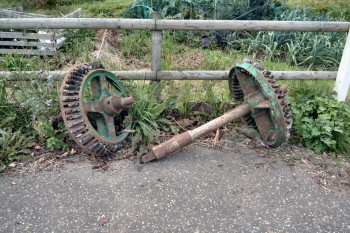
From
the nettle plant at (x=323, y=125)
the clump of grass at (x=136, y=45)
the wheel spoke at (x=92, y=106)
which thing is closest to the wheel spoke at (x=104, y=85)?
the wheel spoke at (x=92, y=106)

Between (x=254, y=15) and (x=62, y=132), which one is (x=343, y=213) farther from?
(x=254, y=15)

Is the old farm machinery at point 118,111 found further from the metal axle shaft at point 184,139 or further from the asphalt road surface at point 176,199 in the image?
the asphalt road surface at point 176,199

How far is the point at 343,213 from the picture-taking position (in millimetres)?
3105

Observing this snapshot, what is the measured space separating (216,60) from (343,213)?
11.3ft

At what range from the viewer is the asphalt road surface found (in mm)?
2893

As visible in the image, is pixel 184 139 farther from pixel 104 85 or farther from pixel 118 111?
pixel 104 85

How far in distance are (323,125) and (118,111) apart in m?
2.07

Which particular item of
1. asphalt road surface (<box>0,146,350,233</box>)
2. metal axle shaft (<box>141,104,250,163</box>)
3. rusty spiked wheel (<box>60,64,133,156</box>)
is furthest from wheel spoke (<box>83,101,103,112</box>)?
metal axle shaft (<box>141,104,250,163</box>)

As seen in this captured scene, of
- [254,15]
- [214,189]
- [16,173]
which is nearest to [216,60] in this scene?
[254,15]

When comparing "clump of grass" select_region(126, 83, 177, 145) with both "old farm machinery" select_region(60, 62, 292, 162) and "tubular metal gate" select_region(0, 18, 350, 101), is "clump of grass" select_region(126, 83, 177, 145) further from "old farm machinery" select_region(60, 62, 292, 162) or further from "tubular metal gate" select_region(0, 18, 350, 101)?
"tubular metal gate" select_region(0, 18, 350, 101)

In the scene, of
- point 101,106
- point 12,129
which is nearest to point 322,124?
point 101,106

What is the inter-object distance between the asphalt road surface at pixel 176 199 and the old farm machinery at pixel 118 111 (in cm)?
24

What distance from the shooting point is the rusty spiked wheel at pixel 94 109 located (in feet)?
11.1

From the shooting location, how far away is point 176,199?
3160mm
